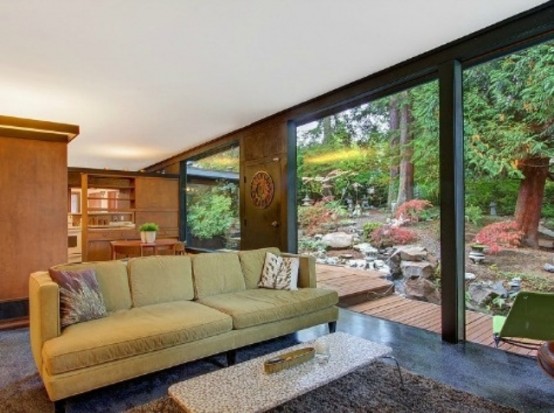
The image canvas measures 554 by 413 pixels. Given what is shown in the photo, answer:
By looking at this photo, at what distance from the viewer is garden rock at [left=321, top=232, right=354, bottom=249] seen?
4.59 meters

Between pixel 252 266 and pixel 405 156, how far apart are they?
2064mm

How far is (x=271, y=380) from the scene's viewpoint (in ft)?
5.93

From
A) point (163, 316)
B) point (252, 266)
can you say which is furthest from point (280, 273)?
point (163, 316)

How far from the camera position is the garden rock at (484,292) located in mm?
3213

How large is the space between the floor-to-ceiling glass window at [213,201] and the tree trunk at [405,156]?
10.4 feet

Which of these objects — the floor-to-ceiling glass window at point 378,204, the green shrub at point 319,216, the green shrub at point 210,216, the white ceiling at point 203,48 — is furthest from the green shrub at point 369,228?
the green shrub at point 210,216

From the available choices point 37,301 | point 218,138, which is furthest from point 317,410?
point 218,138

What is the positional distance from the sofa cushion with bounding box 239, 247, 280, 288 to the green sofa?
10 millimetres

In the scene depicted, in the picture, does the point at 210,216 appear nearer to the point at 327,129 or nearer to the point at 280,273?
the point at 327,129

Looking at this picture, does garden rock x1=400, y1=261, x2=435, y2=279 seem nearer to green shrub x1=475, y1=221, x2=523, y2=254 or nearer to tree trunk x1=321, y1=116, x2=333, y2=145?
green shrub x1=475, y1=221, x2=523, y2=254

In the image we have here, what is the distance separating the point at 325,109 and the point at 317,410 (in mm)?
3490

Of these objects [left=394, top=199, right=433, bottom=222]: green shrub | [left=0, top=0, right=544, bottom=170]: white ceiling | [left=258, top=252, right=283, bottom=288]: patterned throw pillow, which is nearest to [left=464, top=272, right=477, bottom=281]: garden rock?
[left=394, top=199, right=433, bottom=222]: green shrub

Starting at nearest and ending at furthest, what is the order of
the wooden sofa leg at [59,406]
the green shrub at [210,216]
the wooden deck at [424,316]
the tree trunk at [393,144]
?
the wooden sofa leg at [59,406]
the wooden deck at [424,316]
the tree trunk at [393,144]
the green shrub at [210,216]

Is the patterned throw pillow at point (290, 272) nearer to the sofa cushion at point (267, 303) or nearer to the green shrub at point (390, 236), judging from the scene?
the sofa cushion at point (267, 303)
